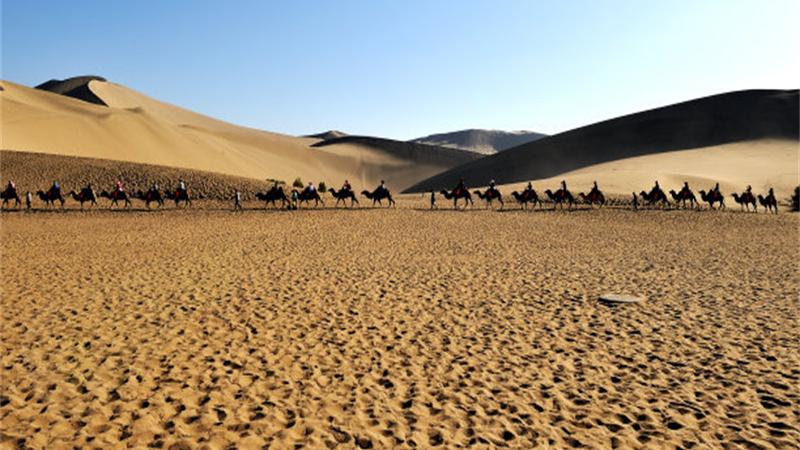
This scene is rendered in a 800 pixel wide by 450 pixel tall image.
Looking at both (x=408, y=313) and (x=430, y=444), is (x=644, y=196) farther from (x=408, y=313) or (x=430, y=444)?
(x=430, y=444)

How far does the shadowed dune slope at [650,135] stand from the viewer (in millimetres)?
91062

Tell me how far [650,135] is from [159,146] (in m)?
78.9

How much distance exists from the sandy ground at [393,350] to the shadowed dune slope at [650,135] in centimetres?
7509

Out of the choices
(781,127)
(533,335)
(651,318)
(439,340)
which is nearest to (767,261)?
(651,318)

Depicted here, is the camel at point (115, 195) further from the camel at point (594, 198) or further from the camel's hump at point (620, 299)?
the camel's hump at point (620, 299)

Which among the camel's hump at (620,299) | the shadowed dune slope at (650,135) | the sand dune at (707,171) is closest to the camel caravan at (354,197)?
the sand dune at (707,171)

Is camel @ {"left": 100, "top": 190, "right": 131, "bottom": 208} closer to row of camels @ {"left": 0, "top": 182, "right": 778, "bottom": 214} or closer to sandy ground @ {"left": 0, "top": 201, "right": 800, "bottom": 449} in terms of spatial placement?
row of camels @ {"left": 0, "top": 182, "right": 778, "bottom": 214}

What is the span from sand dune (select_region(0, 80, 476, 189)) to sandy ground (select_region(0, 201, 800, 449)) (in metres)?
57.5

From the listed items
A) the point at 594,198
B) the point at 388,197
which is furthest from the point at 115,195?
the point at 594,198

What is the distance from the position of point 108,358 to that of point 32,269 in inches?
363

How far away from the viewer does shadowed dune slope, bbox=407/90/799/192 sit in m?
91.1

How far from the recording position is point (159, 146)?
3248 inches

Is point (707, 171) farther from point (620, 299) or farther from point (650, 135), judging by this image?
point (620, 299)

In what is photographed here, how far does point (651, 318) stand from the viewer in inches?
453
